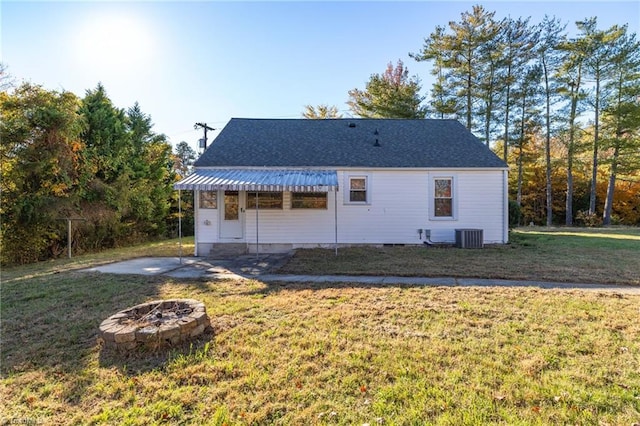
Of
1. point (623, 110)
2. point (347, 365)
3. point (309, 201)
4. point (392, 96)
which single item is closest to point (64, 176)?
point (309, 201)

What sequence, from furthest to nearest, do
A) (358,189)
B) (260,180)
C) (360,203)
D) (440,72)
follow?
(440,72) → (358,189) → (360,203) → (260,180)

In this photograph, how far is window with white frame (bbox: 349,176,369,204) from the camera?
489 inches

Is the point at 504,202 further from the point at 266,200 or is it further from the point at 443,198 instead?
the point at 266,200

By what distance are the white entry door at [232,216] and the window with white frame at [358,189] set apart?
14.1 feet

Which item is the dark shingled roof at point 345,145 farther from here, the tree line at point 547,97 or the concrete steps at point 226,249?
the tree line at point 547,97

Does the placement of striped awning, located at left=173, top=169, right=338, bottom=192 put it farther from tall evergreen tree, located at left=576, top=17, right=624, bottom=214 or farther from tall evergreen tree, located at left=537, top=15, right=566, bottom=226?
tall evergreen tree, located at left=576, top=17, right=624, bottom=214

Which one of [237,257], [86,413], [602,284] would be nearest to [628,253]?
[602,284]

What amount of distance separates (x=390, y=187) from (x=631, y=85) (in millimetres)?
23852

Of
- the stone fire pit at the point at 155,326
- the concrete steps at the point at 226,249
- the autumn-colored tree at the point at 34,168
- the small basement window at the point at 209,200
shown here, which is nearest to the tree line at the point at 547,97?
the small basement window at the point at 209,200

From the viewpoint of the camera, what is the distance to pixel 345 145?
1378 centimetres

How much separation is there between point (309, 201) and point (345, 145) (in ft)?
11.0

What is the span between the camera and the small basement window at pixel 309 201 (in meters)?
12.2

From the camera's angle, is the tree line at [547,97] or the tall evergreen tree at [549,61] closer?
the tree line at [547,97]

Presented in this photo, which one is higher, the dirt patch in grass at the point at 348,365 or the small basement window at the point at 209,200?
the small basement window at the point at 209,200
